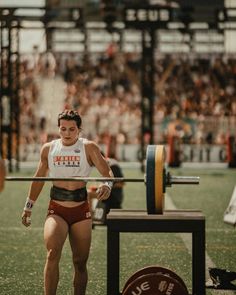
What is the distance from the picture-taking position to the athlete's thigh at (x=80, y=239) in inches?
232

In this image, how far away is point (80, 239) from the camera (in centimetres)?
588

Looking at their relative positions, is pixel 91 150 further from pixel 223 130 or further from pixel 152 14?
pixel 223 130

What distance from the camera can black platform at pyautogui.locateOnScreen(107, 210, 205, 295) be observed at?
17.5ft

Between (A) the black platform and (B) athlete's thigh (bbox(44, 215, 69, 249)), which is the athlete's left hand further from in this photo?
(A) the black platform

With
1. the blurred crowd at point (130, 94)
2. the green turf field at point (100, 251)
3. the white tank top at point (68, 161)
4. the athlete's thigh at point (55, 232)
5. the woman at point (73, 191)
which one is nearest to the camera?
the athlete's thigh at point (55, 232)

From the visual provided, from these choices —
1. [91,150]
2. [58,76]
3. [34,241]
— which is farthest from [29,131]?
[91,150]

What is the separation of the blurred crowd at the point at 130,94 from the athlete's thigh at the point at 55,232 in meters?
22.2

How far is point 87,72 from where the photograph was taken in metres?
35.9

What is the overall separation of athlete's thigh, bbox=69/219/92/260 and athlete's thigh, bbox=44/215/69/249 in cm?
9

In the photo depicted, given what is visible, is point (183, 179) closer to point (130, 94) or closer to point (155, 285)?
point (155, 285)

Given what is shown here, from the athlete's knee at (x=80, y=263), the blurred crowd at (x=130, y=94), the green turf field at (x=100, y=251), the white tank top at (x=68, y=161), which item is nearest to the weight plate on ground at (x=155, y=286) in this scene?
the athlete's knee at (x=80, y=263)

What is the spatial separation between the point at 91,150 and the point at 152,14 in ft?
47.8

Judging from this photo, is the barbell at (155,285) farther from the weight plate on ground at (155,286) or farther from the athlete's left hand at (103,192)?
the athlete's left hand at (103,192)

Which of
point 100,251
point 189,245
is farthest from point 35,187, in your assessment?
point 189,245
